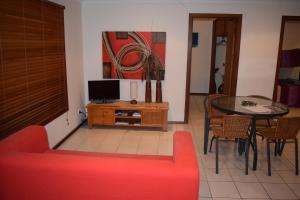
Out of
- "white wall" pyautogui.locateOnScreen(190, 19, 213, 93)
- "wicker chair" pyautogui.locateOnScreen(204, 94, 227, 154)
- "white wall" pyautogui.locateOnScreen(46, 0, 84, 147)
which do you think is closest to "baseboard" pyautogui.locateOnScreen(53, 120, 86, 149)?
"white wall" pyautogui.locateOnScreen(46, 0, 84, 147)

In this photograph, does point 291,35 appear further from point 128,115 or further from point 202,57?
point 128,115

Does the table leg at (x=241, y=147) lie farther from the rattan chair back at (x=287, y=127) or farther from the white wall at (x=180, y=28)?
the white wall at (x=180, y=28)

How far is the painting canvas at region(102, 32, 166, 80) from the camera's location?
500cm

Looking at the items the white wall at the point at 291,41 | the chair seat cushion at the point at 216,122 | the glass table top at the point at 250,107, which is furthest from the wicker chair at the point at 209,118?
the white wall at the point at 291,41

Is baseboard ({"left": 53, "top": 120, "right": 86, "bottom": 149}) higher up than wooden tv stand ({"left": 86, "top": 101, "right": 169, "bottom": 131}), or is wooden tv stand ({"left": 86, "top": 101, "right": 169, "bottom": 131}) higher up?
wooden tv stand ({"left": 86, "top": 101, "right": 169, "bottom": 131})

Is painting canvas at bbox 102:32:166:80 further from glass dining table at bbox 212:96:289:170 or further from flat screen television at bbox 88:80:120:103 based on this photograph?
glass dining table at bbox 212:96:289:170

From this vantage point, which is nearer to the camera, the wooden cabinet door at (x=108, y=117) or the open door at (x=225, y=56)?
the wooden cabinet door at (x=108, y=117)

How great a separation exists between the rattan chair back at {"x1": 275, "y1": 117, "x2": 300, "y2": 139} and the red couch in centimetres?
172

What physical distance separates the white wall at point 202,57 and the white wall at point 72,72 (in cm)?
412

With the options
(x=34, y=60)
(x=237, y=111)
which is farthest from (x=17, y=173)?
(x=237, y=111)

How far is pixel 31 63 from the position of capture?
3209 millimetres

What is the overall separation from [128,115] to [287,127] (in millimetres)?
2682

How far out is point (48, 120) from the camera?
145 inches

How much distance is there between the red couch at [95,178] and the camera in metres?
1.75
